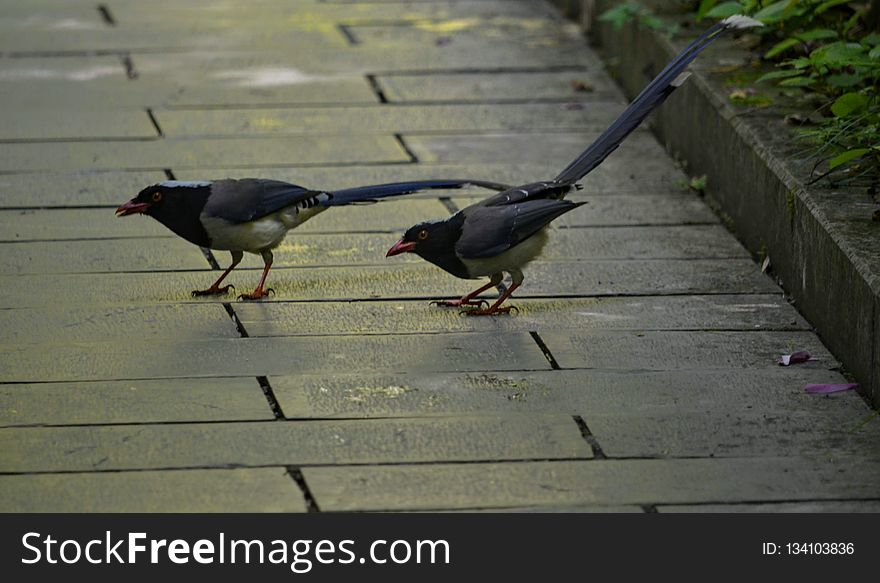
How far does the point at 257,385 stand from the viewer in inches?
160

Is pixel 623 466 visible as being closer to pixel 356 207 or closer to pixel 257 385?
pixel 257 385

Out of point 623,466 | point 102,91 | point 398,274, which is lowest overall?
point 102,91

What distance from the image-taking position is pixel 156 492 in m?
3.44

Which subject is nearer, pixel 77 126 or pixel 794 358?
pixel 794 358

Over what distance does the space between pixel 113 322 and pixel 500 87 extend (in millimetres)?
3226

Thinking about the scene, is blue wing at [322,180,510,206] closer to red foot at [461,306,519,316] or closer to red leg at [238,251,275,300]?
red leg at [238,251,275,300]

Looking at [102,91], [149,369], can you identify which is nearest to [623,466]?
[149,369]

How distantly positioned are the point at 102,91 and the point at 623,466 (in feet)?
14.1

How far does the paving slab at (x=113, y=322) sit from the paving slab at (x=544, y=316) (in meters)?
0.07

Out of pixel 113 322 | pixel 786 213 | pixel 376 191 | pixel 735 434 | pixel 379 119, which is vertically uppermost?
pixel 786 213

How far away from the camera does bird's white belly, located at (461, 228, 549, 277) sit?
4523mm

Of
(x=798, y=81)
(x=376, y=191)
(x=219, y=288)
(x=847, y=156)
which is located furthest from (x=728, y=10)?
(x=219, y=288)

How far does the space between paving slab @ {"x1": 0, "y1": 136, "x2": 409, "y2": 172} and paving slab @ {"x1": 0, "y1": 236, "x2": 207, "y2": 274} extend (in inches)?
34.4

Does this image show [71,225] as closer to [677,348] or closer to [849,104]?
[677,348]
